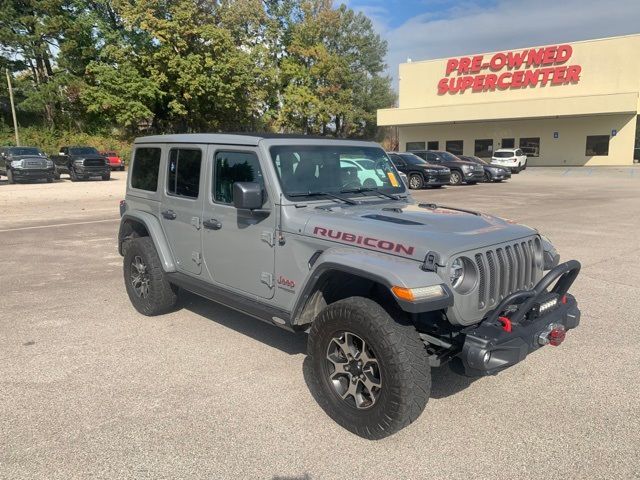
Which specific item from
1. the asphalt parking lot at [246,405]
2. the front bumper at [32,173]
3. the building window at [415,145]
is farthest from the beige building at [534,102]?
the asphalt parking lot at [246,405]

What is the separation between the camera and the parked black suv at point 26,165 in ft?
79.4

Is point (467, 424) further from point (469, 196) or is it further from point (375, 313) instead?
point (469, 196)

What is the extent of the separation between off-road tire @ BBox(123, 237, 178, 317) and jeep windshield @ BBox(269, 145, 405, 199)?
6.33 ft

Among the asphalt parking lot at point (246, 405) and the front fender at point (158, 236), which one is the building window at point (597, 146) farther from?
the front fender at point (158, 236)

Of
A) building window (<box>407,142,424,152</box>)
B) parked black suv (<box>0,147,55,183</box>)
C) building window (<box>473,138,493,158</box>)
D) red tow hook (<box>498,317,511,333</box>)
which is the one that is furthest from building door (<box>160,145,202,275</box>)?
building window (<box>407,142,424,152</box>)

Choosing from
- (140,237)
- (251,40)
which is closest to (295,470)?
(140,237)

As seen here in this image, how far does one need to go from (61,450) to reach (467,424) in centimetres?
251

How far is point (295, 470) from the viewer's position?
281 cm

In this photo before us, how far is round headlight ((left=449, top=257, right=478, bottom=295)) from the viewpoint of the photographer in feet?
9.83

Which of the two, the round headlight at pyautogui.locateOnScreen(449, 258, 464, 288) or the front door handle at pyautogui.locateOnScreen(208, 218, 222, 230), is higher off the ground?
the front door handle at pyautogui.locateOnScreen(208, 218, 222, 230)

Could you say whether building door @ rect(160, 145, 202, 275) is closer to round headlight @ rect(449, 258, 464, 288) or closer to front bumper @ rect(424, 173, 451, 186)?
round headlight @ rect(449, 258, 464, 288)

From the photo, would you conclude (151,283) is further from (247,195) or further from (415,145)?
(415,145)

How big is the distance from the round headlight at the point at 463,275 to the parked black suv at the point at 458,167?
70.5ft

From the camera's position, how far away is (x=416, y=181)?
70.9 feet
